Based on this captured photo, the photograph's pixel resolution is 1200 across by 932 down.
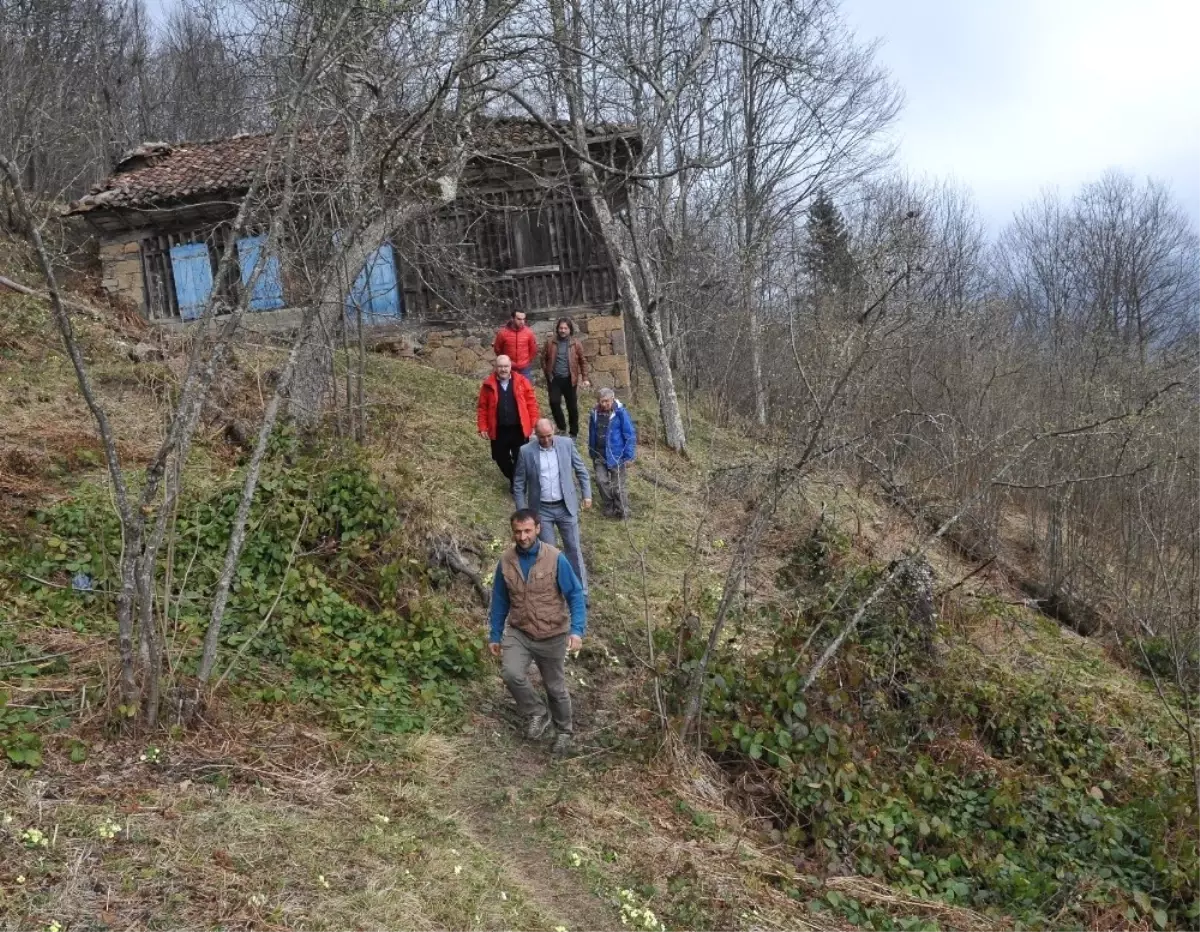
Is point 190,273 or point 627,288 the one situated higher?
point 190,273

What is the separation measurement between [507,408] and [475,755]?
4.14m

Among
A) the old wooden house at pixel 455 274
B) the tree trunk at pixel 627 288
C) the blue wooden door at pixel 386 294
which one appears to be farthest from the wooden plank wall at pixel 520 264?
the tree trunk at pixel 627 288

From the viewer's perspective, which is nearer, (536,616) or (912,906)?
(912,906)

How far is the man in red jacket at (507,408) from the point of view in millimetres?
8602

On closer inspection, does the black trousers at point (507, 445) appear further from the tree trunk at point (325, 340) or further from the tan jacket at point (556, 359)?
the tan jacket at point (556, 359)

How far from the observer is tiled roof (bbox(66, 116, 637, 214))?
1423 centimetres

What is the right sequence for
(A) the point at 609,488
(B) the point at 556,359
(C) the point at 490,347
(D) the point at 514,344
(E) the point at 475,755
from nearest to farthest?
1. (E) the point at 475,755
2. (A) the point at 609,488
3. (D) the point at 514,344
4. (B) the point at 556,359
5. (C) the point at 490,347

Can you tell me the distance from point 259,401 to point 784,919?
733 centimetres

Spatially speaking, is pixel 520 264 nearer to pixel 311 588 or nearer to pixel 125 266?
pixel 125 266

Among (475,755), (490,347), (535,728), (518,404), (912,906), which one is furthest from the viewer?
(490,347)

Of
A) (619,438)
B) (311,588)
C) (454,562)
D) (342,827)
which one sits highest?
(619,438)

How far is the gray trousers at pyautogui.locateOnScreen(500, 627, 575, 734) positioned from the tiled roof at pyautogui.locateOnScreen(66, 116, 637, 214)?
9124mm

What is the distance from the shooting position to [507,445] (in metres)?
8.93

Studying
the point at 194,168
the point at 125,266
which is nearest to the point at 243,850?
the point at 125,266
